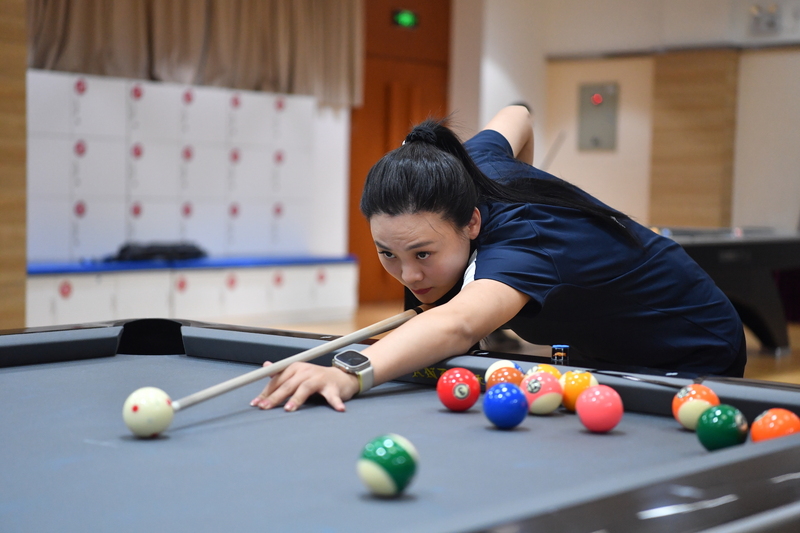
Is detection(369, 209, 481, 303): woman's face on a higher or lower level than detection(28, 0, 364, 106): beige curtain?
lower

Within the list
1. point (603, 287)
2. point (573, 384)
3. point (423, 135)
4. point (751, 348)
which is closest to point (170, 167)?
point (751, 348)

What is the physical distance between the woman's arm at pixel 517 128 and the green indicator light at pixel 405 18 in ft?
19.4

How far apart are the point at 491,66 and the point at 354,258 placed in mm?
2430

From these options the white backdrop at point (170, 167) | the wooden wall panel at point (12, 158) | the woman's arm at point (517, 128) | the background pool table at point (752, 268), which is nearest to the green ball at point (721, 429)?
the woman's arm at point (517, 128)

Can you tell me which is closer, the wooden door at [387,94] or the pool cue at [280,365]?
the pool cue at [280,365]

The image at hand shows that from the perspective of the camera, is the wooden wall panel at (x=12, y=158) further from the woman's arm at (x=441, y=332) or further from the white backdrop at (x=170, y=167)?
the woman's arm at (x=441, y=332)

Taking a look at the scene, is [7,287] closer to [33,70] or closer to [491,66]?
[33,70]

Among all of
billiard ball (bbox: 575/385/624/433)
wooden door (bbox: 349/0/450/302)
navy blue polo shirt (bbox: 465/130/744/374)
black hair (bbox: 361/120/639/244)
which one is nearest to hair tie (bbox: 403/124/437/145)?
black hair (bbox: 361/120/639/244)

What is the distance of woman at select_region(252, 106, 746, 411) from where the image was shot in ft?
4.98

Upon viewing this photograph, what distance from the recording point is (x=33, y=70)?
5.71 metres

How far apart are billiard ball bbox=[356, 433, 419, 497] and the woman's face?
2.24 ft

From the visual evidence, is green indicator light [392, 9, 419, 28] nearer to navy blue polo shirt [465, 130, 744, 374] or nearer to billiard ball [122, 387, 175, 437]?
navy blue polo shirt [465, 130, 744, 374]

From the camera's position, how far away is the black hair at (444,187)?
158cm

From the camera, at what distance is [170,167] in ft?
20.9
